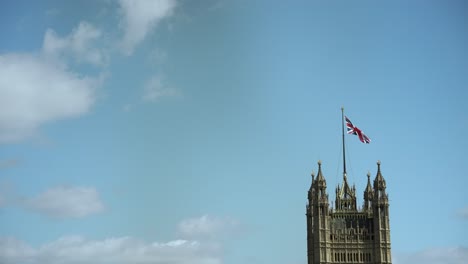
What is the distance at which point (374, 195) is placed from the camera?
189 metres

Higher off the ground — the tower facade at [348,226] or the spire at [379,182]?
the spire at [379,182]

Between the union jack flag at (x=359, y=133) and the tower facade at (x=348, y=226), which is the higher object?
the union jack flag at (x=359, y=133)

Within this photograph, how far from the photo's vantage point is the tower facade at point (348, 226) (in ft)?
609

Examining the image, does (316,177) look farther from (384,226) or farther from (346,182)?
(384,226)

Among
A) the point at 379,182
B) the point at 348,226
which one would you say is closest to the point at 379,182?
the point at 379,182

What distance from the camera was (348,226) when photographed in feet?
617

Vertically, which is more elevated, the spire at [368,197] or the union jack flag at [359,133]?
the union jack flag at [359,133]

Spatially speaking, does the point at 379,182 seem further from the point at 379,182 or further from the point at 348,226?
the point at 348,226

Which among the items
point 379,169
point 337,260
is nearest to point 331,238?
point 337,260

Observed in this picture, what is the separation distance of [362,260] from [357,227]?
7.69 m

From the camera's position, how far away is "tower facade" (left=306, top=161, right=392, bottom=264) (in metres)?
186

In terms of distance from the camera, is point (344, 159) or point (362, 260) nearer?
point (362, 260)

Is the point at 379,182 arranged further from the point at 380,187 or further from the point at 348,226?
the point at 348,226

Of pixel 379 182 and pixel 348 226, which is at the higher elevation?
pixel 379 182
